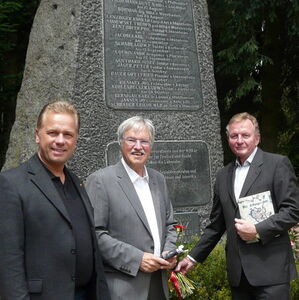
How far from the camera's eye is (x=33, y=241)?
2.59 m

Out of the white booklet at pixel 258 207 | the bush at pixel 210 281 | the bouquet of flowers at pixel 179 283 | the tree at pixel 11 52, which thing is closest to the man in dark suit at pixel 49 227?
the bouquet of flowers at pixel 179 283

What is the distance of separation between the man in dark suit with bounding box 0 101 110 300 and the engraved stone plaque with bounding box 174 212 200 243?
107 inches

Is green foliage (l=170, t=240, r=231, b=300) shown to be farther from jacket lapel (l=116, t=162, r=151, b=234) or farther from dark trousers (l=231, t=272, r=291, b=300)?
jacket lapel (l=116, t=162, r=151, b=234)

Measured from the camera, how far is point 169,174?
18.6 ft

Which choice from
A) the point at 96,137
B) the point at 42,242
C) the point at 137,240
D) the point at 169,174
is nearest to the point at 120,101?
the point at 96,137

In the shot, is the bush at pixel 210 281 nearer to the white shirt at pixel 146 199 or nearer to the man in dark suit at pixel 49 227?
the white shirt at pixel 146 199

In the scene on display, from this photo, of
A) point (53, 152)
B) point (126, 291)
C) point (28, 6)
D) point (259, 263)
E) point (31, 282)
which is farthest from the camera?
point (28, 6)

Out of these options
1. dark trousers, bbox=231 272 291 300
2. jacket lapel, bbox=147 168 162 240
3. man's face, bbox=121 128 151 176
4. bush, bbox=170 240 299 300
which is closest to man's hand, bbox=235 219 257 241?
dark trousers, bbox=231 272 291 300

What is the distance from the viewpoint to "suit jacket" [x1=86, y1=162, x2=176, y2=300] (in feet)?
10.6

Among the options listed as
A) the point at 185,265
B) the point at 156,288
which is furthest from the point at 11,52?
the point at 156,288

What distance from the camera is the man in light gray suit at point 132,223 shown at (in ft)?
10.6

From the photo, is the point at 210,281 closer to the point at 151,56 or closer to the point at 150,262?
the point at 150,262

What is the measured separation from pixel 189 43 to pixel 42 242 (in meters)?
3.84

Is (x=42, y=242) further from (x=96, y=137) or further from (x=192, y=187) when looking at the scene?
(x=192, y=187)
